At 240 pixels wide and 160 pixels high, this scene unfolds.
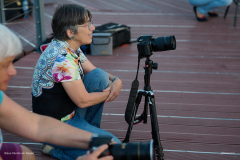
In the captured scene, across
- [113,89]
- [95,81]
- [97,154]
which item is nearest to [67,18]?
[95,81]

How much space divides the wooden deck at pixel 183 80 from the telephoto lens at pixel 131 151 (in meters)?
1.00

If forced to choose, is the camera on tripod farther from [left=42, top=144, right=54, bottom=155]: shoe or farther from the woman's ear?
[left=42, top=144, right=54, bottom=155]: shoe

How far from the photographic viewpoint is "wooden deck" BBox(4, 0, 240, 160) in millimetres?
2436

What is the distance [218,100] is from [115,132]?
1085 mm

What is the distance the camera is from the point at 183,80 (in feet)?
11.6

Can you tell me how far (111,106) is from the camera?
2988 millimetres

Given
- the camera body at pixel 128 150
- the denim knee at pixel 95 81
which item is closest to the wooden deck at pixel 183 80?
the denim knee at pixel 95 81

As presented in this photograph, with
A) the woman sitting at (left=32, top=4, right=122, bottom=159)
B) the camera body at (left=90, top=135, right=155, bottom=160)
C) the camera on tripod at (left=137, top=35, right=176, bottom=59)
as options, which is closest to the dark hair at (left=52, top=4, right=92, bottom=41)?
the woman sitting at (left=32, top=4, right=122, bottom=159)

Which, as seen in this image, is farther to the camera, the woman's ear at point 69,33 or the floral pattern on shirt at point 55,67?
the woman's ear at point 69,33

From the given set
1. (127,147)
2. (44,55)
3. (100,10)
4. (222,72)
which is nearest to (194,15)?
(100,10)

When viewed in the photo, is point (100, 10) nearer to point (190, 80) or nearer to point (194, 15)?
point (194, 15)

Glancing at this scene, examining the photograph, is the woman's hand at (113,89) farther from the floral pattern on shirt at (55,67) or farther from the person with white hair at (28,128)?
the person with white hair at (28,128)

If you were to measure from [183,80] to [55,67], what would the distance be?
6.17ft

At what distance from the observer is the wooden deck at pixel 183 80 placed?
7.99 feet
